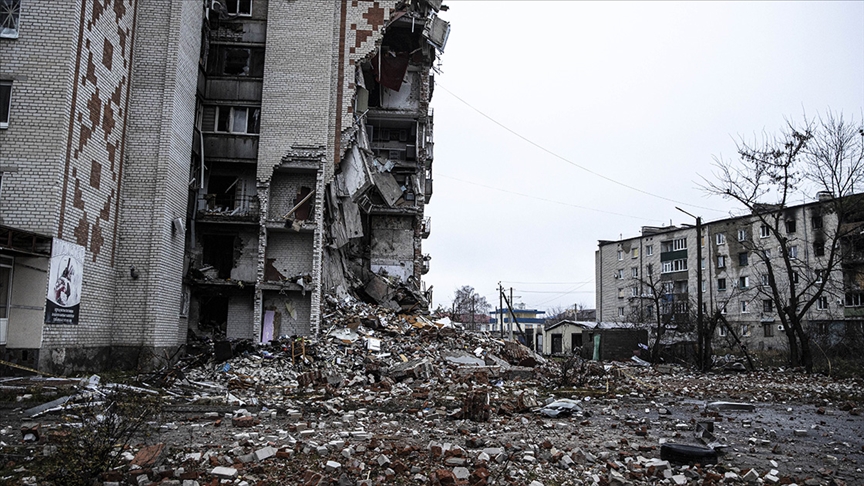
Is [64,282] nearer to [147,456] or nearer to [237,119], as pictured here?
[237,119]

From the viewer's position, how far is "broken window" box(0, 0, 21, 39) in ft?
49.6

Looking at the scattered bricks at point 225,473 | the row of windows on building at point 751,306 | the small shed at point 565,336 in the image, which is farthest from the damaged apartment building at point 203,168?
the row of windows on building at point 751,306

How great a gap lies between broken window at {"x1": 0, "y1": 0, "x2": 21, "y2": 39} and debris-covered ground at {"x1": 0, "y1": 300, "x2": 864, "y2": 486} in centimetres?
886

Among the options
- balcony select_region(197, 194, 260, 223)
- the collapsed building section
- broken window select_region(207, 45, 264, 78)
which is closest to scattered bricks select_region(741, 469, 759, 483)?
the collapsed building section

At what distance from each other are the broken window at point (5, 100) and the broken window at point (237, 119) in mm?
9072

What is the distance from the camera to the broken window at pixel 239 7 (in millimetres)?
24734

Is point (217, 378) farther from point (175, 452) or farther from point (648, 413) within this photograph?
point (648, 413)

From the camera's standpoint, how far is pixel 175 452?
6.77 m

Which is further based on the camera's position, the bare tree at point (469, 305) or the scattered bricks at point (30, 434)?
the bare tree at point (469, 305)

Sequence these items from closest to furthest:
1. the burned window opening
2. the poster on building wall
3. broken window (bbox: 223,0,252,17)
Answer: the poster on building wall
the burned window opening
broken window (bbox: 223,0,252,17)

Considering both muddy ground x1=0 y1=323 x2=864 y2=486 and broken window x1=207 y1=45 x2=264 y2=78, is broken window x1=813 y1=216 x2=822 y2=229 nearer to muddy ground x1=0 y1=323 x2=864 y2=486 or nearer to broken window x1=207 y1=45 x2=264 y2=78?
muddy ground x1=0 y1=323 x2=864 y2=486

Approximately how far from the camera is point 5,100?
1507cm

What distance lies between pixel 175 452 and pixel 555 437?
16.7 feet

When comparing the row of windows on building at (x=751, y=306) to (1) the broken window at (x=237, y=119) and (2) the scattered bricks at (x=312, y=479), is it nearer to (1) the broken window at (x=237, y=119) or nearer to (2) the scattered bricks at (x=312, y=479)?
(1) the broken window at (x=237, y=119)
